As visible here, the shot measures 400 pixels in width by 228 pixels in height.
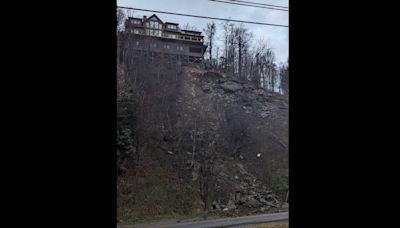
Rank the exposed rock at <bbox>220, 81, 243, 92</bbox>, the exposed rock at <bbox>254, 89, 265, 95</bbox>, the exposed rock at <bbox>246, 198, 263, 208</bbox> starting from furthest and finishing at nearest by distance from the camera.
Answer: the exposed rock at <bbox>254, 89, 265, 95</bbox>
the exposed rock at <bbox>220, 81, 243, 92</bbox>
the exposed rock at <bbox>246, 198, 263, 208</bbox>

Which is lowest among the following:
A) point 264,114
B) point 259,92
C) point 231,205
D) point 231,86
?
point 231,205

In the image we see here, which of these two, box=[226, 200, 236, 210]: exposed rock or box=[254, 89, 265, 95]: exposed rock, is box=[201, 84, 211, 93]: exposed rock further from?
box=[226, 200, 236, 210]: exposed rock

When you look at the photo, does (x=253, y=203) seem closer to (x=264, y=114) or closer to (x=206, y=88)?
(x=264, y=114)

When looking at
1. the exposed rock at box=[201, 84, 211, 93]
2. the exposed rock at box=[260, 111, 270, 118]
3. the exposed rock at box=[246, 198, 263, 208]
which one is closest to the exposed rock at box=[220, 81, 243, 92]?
the exposed rock at box=[201, 84, 211, 93]

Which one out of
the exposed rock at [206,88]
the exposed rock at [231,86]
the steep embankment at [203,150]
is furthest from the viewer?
the exposed rock at [231,86]

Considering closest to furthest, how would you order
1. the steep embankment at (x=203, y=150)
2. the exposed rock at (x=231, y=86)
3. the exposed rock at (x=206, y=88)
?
the steep embankment at (x=203, y=150), the exposed rock at (x=206, y=88), the exposed rock at (x=231, y=86)

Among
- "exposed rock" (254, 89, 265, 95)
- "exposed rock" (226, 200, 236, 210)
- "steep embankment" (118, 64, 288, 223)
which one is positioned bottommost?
"exposed rock" (226, 200, 236, 210)

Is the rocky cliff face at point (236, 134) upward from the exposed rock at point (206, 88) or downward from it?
downward

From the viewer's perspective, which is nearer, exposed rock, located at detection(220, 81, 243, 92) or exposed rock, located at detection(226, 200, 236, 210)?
exposed rock, located at detection(226, 200, 236, 210)

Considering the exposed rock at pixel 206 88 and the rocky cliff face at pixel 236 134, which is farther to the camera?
the exposed rock at pixel 206 88

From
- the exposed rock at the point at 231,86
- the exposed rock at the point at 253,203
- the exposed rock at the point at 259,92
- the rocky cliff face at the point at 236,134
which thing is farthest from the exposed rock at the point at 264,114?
the exposed rock at the point at 253,203

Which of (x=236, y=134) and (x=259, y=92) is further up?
(x=259, y=92)

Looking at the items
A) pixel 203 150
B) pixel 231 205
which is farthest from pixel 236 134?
pixel 231 205

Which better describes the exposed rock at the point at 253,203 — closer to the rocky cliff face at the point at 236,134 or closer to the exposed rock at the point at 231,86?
the rocky cliff face at the point at 236,134
